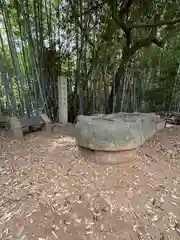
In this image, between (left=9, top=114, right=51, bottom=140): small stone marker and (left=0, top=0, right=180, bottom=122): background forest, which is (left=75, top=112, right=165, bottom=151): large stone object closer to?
(left=9, top=114, right=51, bottom=140): small stone marker

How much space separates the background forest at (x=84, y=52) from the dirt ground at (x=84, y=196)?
1.38 metres

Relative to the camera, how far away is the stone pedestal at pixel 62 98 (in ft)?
10.5

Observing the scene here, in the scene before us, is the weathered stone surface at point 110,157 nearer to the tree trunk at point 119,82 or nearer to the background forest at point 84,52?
the background forest at point 84,52

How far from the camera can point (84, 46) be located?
3.49 m

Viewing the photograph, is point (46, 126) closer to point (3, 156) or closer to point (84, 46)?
point (3, 156)

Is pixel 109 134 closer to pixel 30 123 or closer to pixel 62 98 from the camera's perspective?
pixel 30 123

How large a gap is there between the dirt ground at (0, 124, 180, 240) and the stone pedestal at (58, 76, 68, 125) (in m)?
1.03

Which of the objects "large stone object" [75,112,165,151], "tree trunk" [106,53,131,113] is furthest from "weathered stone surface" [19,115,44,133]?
"tree trunk" [106,53,131,113]

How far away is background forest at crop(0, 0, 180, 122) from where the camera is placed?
3035 mm

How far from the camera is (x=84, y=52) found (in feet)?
11.6

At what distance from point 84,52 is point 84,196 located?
2708 mm

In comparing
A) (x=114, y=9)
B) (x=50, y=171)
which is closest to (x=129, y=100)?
(x=114, y=9)

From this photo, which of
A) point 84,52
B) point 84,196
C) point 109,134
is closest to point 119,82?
point 84,52

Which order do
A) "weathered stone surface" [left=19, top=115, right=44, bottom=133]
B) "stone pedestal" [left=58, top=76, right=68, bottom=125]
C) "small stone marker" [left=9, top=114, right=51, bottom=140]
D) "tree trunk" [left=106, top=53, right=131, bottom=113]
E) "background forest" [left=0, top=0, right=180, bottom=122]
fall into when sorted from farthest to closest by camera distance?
"tree trunk" [left=106, top=53, right=131, bottom=113] < "stone pedestal" [left=58, top=76, right=68, bottom=125] < "background forest" [left=0, top=0, right=180, bottom=122] < "weathered stone surface" [left=19, top=115, right=44, bottom=133] < "small stone marker" [left=9, top=114, right=51, bottom=140]
